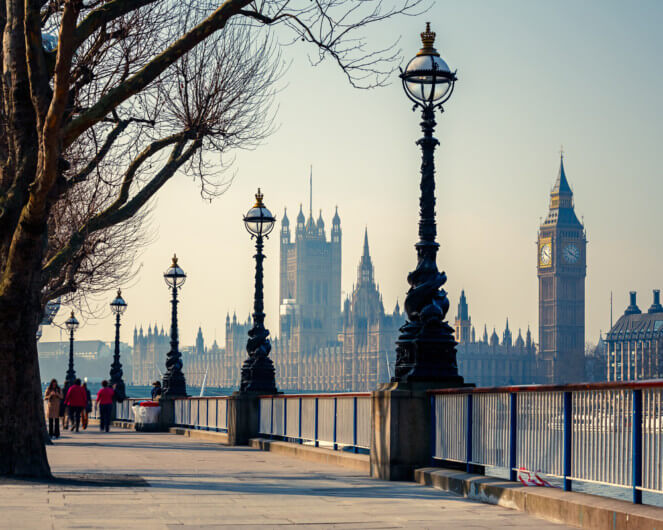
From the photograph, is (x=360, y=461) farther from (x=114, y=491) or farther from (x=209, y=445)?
(x=209, y=445)

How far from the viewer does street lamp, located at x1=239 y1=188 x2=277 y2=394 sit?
77.5 ft

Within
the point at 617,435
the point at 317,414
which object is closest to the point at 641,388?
the point at 617,435

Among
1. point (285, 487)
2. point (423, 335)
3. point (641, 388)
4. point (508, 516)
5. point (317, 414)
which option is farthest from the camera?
point (317, 414)

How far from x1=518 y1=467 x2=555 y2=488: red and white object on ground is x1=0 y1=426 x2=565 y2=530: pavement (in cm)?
44

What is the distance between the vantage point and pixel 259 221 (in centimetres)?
2367

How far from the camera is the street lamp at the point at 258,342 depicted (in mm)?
23609

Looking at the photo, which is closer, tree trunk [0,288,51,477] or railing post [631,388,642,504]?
railing post [631,388,642,504]

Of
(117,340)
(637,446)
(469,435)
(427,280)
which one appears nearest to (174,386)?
(117,340)

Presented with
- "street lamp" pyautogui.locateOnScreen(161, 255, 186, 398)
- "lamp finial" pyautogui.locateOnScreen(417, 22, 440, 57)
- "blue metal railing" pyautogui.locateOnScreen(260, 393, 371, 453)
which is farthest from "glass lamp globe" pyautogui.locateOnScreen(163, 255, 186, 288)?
"lamp finial" pyautogui.locateOnScreen(417, 22, 440, 57)

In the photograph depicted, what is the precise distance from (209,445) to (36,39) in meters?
12.7

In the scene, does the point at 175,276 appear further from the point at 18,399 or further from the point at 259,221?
the point at 18,399

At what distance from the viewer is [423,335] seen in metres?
13.2

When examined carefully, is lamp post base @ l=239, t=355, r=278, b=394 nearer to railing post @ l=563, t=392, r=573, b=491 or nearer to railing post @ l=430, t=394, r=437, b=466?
railing post @ l=430, t=394, r=437, b=466

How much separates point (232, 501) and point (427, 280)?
397cm
